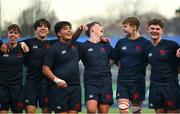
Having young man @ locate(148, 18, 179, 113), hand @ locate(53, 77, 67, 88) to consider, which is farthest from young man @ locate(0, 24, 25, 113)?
young man @ locate(148, 18, 179, 113)

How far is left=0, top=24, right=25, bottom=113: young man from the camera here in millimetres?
6914

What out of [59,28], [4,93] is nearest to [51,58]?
[59,28]

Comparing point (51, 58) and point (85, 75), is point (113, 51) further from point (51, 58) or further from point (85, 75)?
point (51, 58)

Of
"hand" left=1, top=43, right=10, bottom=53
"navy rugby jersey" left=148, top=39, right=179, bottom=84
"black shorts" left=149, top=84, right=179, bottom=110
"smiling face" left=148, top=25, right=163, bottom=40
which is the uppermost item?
"smiling face" left=148, top=25, right=163, bottom=40

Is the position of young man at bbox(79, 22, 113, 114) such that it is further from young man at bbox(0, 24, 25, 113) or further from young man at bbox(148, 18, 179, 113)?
young man at bbox(0, 24, 25, 113)

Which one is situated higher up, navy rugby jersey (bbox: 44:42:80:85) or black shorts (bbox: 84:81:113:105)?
navy rugby jersey (bbox: 44:42:80:85)

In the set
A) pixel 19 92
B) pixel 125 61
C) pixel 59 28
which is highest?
pixel 59 28

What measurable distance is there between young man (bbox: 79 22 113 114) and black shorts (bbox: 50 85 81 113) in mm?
226

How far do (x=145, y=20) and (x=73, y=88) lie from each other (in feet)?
15.9

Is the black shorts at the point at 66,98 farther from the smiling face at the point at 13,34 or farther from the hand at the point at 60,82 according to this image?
the smiling face at the point at 13,34

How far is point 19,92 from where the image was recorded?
23.1 ft

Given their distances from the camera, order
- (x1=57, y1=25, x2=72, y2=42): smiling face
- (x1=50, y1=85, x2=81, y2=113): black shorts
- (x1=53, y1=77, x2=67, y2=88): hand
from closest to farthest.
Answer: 1. (x1=53, y1=77, x2=67, y2=88): hand
2. (x1=50, y1=85, x2=81, y2=113): black shorts
3. (x1=57, y1=25, x2=72, y2=42): smiling face

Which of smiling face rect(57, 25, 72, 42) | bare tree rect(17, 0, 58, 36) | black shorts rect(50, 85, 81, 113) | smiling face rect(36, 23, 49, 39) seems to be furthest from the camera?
bare tree rect(17, 0, 58, 36)

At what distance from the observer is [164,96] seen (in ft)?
21.5
